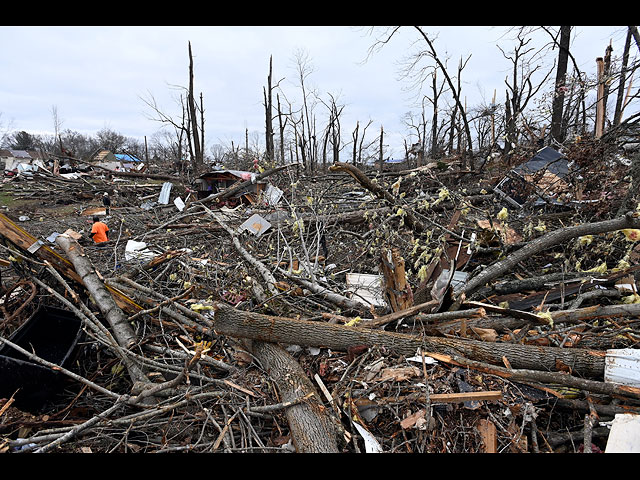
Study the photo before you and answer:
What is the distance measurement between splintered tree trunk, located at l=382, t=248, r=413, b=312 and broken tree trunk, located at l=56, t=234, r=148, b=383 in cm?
216

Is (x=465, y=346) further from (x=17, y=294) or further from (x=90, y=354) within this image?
(x=17, y=294)

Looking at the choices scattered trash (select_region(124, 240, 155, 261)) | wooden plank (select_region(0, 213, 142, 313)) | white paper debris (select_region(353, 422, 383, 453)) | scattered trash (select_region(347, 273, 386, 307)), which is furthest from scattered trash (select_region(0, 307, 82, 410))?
scattered trash (select_region(347, 273, 386, 307))

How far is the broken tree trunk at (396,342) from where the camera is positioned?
2.23 metres

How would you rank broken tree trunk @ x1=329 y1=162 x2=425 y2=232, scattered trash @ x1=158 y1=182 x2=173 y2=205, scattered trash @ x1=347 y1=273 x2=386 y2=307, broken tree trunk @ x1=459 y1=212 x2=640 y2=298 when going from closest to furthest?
1. broken tree trunk @ x1=459 y1=212 x2=640 y2=298
2. scattered trash @ x1=347 y1=273 x2=386 y2=307
3. broken tree trunk @ x1=329 y1=162 x2=425 y2=232
4. scattered trash @ x1=158 y1=182 x2=173 y2=205

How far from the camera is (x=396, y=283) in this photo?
284cm

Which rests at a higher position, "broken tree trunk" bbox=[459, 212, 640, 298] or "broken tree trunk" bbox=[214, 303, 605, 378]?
"broken tree trunk" bbox=[459, 212, 640, 298]

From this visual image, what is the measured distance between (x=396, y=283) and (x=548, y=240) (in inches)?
77.5

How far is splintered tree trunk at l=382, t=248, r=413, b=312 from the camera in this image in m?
2.81

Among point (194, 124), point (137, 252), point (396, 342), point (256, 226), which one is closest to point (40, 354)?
point (137, 252)

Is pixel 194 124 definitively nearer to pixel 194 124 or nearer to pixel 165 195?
pixel 194 124

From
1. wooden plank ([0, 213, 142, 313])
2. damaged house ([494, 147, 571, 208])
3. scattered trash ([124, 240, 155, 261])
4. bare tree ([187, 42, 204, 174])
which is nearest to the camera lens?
wooden plank ([0, 213, 142, 313])

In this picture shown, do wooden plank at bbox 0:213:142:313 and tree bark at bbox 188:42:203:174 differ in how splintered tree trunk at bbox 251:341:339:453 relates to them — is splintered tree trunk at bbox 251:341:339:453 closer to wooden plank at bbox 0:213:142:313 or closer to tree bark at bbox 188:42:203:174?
wooden plank at bbox 0:213:142:313
